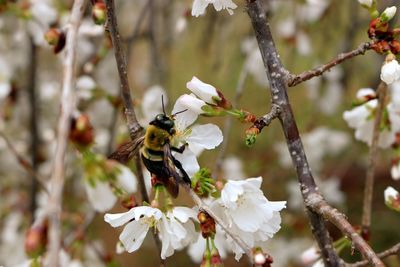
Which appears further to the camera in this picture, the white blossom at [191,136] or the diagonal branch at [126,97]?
the white blossom at [191,136]

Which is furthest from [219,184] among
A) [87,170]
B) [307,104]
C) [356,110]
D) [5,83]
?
[307,104]

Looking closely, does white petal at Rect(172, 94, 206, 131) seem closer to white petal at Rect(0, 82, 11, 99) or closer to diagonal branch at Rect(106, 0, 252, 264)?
diagonal branch at Rect(106, 0, 252, 264)

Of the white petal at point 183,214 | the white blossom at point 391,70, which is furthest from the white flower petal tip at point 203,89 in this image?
the white blossom at point 391,70

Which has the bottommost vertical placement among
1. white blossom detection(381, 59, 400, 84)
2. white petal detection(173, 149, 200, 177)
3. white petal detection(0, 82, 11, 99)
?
white petal detection(173, 149, 200, 177)

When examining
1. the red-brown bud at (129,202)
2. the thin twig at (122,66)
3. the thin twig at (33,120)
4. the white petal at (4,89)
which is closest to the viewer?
the thin twig at (122,66)

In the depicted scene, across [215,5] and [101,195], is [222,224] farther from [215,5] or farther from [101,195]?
[215,5]

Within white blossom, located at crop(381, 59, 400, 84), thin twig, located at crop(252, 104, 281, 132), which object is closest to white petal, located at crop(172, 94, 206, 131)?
thin twig, located at crop(252, 104, 281, 132)

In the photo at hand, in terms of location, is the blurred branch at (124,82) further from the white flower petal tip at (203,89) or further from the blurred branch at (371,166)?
the blurred branch at (371,166)
